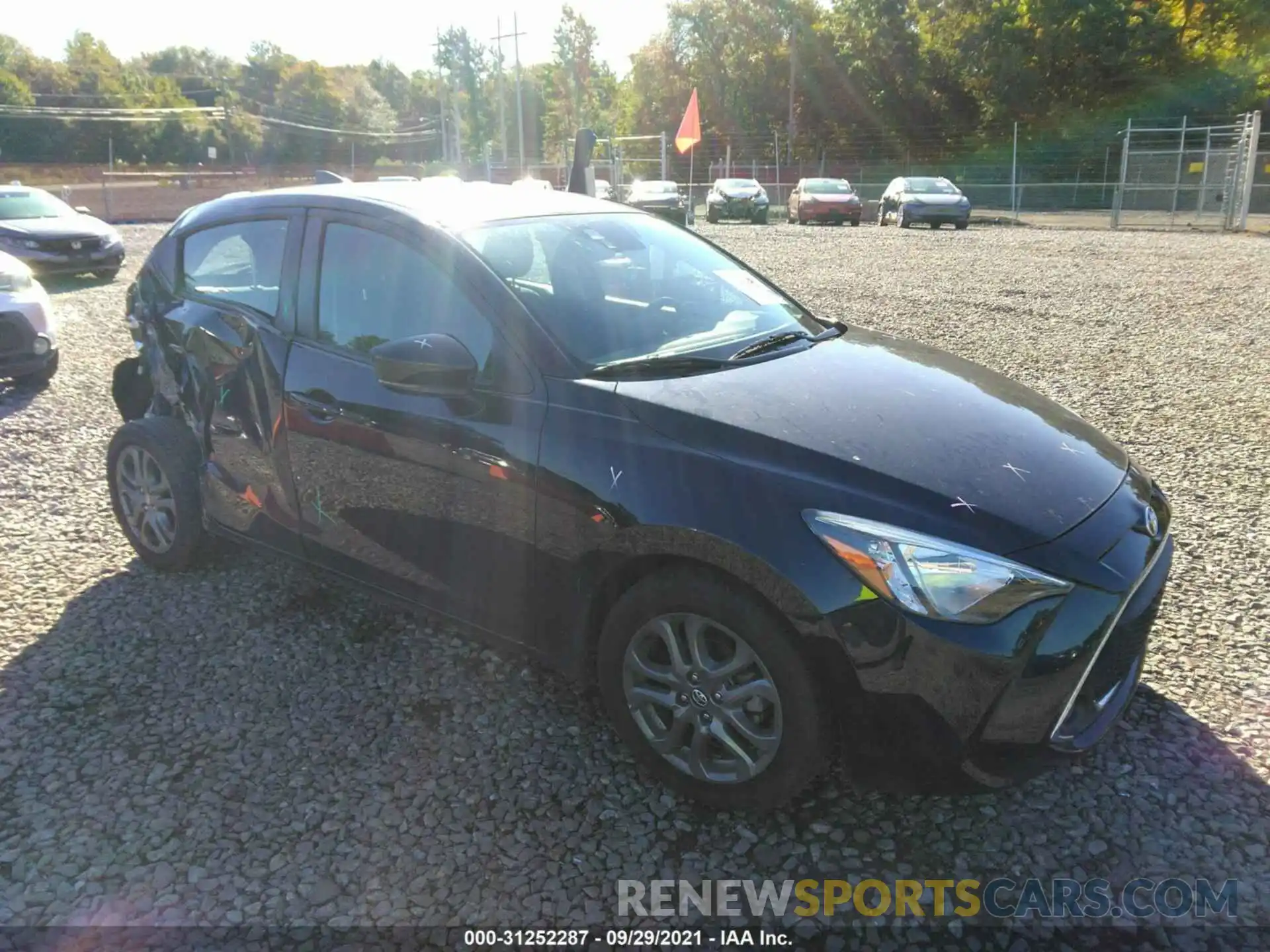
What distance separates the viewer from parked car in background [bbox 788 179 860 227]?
27312mm

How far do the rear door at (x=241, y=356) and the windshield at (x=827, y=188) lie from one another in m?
25.9

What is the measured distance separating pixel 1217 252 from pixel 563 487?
61.1 feet

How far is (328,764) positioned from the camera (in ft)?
9.55

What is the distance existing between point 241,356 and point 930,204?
24.3 metres

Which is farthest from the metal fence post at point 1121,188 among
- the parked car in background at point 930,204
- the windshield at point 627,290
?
the windshield at point 627,290

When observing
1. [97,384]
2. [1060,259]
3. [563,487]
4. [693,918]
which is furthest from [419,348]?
[1060,259]

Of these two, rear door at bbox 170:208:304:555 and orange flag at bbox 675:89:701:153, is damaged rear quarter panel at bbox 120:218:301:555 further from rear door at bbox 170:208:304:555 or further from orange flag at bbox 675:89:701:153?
orange flag at bbox 675:89:701:153

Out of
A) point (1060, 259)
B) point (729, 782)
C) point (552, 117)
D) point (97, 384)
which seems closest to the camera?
→ point (729, 782)

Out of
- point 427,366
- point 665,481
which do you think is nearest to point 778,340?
point 665,481

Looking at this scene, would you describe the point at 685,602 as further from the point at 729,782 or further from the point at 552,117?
the point at 552,117

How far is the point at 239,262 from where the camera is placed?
3836 millimetres

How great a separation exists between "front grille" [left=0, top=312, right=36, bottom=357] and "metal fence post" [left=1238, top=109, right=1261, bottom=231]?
24201 mm

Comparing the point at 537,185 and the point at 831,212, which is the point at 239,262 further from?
the point at 831,212

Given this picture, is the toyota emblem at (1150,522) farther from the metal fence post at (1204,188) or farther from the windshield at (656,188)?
the windshield at (656,188)
